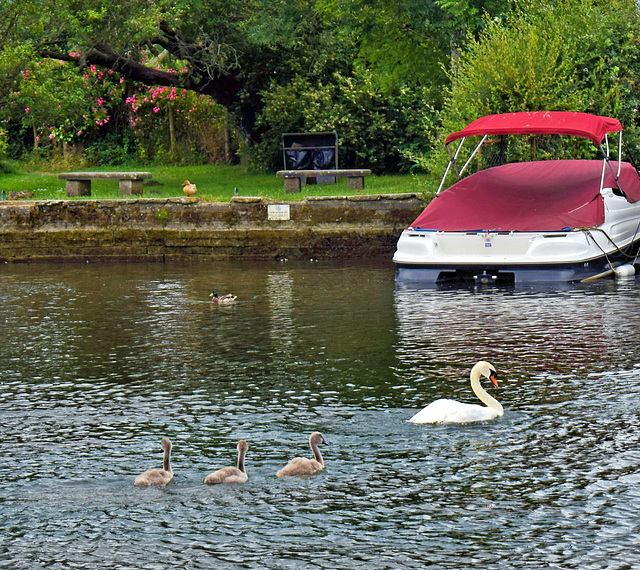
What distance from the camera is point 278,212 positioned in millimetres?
23656

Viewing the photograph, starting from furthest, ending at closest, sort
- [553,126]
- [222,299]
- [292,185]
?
[292,185], [553,126], [222,299]

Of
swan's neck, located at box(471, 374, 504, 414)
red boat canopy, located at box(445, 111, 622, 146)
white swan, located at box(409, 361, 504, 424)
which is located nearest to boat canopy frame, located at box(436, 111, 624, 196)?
red boat canopy, located at box(445, 111, 622, 146)

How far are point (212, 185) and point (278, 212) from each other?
7.01 m

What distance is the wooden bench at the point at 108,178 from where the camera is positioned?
2606 cm

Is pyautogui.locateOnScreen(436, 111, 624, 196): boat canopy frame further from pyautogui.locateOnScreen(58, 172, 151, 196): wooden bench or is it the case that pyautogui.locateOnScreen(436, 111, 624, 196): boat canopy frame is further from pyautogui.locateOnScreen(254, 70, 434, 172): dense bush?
pyautogui.locateOnScreen(254, 70, 434, 172): dense bush

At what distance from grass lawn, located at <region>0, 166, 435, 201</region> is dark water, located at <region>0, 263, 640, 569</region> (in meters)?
9.52

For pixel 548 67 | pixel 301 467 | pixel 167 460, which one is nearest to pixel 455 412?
pixel 301 467

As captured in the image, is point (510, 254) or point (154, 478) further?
point (510, 254)

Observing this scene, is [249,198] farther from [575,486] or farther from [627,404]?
[575,486]

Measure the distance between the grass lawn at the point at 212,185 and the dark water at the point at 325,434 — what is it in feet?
31.2

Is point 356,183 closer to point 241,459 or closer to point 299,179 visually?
point 299,179

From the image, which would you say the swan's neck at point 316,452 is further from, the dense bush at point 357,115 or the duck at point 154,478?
the dense bush at point 357,115

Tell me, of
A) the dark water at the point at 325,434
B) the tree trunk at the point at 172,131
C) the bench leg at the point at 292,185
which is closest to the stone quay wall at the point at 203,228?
the bench leg at the point at 292,185

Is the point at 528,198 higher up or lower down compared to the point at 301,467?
higher up
